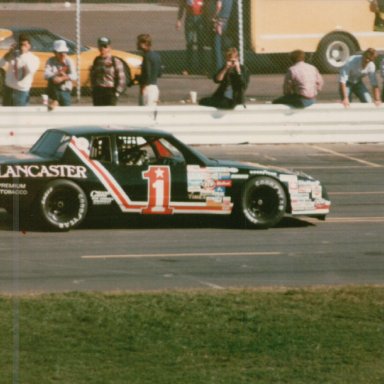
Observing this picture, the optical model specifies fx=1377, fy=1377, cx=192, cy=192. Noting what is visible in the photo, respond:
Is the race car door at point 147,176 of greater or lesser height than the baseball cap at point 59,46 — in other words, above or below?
below

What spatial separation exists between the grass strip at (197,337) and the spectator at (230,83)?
38.0ft

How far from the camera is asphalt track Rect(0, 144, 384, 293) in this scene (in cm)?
1227

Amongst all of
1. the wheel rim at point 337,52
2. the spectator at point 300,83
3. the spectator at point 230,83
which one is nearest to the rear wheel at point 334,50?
the wheel rim at point 337,52

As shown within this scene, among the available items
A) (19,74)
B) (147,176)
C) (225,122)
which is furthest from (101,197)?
(225,122)

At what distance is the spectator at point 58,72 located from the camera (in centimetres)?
2272

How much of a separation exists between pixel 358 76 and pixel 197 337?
15.6 m

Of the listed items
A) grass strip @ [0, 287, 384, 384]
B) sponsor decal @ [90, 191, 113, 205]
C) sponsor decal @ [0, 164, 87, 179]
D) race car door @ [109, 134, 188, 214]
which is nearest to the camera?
grass strip @ [0, 287, 384, 384]

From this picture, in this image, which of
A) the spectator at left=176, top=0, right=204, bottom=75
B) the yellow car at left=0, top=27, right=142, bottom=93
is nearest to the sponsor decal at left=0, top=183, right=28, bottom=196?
the yellow car at left=0, top=27, right=142, bottom=93

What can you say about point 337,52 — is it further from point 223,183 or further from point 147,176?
point 147,176

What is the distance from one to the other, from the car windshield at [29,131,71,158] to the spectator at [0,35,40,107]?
295 inches

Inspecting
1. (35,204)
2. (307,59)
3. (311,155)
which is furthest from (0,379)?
(307,59)

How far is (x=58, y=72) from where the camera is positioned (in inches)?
896

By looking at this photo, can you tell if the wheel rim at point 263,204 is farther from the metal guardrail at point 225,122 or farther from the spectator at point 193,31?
the spectator at point 193,31

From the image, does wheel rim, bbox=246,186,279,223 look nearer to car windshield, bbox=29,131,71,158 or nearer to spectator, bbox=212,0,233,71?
car windshield, bbox=29,131,71,158
